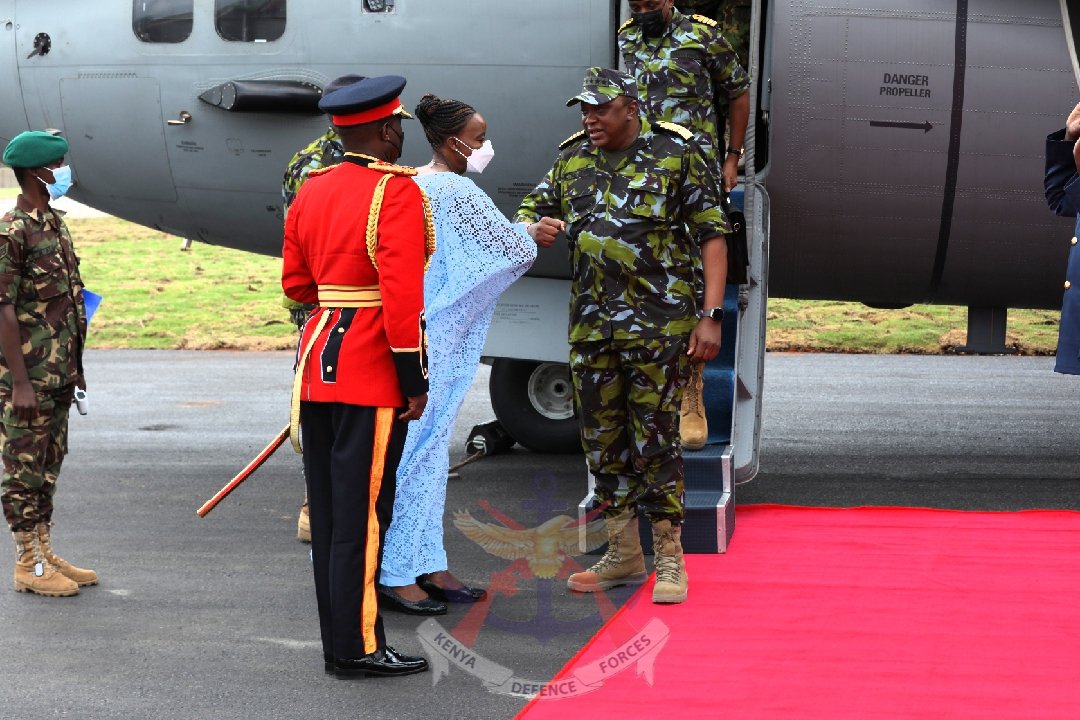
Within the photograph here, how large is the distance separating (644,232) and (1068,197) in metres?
1.46

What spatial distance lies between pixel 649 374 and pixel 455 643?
1.19 meters

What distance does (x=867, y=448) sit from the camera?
823 centimetres

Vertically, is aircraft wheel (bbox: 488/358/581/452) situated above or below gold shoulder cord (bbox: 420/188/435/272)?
below

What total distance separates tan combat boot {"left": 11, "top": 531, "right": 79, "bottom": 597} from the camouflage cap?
2.77m

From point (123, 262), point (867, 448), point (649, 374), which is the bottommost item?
point (123, 262)

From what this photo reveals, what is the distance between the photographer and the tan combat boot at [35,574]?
543cm

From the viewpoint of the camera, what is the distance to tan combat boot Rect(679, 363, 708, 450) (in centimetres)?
589

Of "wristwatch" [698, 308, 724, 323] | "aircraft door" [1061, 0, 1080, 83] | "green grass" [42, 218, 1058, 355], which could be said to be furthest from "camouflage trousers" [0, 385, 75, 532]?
"green grass" [42, 218, 1058, 355]

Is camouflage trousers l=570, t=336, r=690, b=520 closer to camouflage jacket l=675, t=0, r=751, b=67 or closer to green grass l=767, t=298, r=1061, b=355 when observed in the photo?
camouflage jacket l=675, t=0, r=751, b=67

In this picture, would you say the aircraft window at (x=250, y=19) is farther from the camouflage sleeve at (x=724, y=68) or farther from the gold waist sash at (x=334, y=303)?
the gold waist sash at (x=334, y=303)

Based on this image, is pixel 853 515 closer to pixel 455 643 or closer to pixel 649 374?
pixel 649 374

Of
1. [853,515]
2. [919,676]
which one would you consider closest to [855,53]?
[853,515]

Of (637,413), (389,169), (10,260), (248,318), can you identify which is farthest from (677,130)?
(248,318)

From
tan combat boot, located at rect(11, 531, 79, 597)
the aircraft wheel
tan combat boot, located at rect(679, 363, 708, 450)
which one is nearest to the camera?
tan combat boot, located at rect(11, 531, 79, 597)
